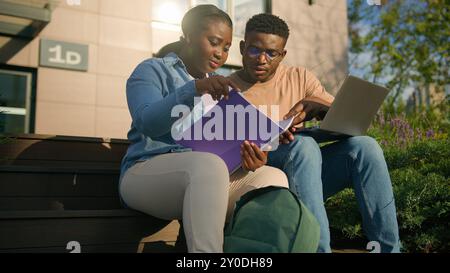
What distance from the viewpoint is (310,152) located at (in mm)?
2154

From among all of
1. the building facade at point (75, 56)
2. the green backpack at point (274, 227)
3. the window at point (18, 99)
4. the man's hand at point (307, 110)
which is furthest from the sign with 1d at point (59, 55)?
the green backpack at point (274, 227)

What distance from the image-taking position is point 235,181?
7.29 ft

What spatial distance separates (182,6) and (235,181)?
17.9 ft

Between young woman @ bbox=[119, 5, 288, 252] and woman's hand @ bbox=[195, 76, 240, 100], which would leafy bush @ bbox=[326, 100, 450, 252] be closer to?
young woman @ bbox=[119, 5, 288, 252]

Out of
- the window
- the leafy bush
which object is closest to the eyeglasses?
the leafy bush

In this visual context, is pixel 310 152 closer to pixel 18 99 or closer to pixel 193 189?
pixel 193 189

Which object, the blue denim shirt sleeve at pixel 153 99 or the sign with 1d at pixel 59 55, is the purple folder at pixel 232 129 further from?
the sign with 1d at pixel 59 55

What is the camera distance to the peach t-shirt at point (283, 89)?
8.52 ft

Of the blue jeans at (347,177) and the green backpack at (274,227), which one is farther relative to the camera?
the blue jeans at (347,177)

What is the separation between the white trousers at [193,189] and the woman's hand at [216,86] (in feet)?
0.84

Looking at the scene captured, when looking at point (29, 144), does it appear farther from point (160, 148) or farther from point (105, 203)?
point (160, 148)

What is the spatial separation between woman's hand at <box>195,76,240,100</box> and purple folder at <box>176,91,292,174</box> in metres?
0.03

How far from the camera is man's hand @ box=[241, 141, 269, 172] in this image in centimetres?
203
